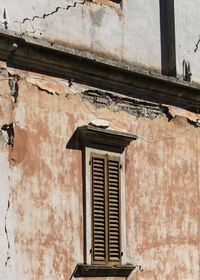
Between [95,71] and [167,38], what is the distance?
190 cm

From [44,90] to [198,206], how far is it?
11.2ft

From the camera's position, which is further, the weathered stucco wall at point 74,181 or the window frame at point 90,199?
the window frame at point 90,199

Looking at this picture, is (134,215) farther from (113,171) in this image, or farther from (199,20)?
(199,20)

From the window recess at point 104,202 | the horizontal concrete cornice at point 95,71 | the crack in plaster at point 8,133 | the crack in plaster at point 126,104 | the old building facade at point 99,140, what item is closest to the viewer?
the crack in plaster at point 8,133

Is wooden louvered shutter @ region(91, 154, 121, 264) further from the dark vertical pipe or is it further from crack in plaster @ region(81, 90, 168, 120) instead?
the dark vertical pipe

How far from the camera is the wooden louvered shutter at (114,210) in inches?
499

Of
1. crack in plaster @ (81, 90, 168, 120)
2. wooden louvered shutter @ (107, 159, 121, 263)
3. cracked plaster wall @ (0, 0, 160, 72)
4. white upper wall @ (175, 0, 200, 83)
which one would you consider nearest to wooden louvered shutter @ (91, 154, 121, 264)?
wooden louvered shutter @ (107, 159, 121, 263)

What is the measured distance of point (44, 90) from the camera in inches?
478

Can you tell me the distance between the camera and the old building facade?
11727 mm

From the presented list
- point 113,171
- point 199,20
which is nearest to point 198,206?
point 113,171

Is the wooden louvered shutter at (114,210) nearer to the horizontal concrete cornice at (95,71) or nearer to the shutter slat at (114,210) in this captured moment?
the shutter slat at (114,210)

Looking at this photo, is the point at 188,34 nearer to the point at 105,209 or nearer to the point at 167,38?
the point at 167,38

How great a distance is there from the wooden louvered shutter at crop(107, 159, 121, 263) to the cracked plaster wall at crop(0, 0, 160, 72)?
1707mm

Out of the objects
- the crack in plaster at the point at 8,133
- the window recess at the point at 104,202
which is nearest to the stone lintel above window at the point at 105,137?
the window recess at the point at 104,202
